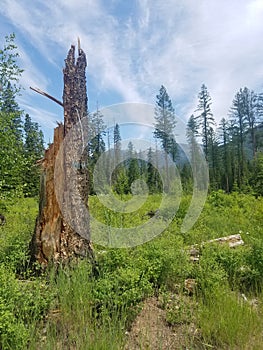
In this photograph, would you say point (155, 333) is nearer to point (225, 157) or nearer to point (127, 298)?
point (127, 298)

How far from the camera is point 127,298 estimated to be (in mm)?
2439

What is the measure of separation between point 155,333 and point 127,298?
0.39 m

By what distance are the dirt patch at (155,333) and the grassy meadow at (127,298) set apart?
4 centimetres

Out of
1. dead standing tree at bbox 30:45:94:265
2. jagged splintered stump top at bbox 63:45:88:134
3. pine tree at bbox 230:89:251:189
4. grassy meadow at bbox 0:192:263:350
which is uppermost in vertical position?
pine tree at bbox 230:89:251:189

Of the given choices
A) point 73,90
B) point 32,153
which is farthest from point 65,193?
point 32,153

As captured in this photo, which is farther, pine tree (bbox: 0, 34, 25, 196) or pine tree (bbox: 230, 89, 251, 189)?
pine tree (bbox: 230, 89, 251, 189)

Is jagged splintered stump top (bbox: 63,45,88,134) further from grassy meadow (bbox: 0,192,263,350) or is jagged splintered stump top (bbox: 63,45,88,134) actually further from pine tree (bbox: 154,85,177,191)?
grassy meadow (bbox: 0,192,263,350)

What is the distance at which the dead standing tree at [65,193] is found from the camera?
335cm

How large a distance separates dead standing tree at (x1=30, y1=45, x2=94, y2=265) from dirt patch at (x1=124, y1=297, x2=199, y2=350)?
1.05m

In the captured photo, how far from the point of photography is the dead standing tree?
3352mm

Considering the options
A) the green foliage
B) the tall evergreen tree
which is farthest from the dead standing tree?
the green foliage

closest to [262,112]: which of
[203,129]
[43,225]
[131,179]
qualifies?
[203,129]

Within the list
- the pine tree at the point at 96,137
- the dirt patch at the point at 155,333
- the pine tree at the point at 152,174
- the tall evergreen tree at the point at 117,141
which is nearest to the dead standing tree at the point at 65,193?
the pine tree at the point at 96,137

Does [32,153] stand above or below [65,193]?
above
